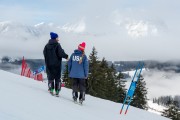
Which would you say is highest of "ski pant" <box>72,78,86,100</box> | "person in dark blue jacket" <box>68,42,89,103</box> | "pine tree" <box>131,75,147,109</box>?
"person in dark blue jacket" <box>68,42,89,103</box>

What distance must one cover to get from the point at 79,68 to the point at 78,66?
0.08 meters

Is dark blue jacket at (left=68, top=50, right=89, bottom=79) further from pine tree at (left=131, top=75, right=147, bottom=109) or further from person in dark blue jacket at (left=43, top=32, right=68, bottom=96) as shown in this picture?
pine tree at (left=131, top=75, right=147, bottom=109)

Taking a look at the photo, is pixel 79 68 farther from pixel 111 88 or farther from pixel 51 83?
pixel 111 88

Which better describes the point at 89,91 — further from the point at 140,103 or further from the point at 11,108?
the point at 11,108

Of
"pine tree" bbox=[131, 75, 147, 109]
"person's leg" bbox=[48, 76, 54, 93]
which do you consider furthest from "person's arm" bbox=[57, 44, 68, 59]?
"pine tree" bbox=[131, 75, 147, 109]

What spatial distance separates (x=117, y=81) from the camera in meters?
60.8

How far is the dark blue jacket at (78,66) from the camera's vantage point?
43.1ft

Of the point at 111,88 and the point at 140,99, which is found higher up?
the point at 111,88

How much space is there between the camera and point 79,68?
1316 cm

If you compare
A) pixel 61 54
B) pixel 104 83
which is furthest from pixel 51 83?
pixel 104 83

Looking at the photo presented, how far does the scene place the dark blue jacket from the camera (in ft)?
43.1

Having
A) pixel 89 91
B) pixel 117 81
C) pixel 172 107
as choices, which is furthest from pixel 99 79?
pixel 172 107

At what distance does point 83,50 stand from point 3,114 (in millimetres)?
6399

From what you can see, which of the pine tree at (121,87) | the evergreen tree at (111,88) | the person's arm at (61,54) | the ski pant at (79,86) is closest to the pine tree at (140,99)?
the pine tree at (121,87)
